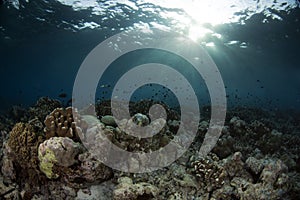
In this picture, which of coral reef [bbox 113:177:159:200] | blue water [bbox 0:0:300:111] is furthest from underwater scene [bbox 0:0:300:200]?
blue water [bbox 0:0:300:111]

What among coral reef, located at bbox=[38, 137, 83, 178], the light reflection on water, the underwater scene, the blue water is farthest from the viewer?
the blue water

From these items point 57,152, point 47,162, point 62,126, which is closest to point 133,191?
point 57,152

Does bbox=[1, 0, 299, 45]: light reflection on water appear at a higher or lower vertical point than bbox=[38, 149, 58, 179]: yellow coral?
higher

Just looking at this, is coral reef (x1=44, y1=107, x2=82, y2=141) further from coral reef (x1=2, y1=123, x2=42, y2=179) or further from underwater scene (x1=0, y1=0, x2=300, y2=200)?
coral reef (x1=2, y1=123, x2=42, y2=179)

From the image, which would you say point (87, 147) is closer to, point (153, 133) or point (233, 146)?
point (153, 133)

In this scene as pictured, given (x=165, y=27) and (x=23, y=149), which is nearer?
(x=23, y=149)

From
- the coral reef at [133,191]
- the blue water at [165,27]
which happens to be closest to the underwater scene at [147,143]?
the coral reef at [133,191]

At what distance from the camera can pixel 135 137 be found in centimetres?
611

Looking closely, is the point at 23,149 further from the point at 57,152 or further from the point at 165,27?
the point at 165,27

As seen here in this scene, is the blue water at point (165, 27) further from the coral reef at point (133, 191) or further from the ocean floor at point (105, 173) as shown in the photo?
the coral reef at point (133, 191)

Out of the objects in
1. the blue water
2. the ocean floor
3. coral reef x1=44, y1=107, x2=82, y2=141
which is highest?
the blue water

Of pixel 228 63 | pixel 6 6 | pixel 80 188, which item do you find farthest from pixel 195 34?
pixel 80 188

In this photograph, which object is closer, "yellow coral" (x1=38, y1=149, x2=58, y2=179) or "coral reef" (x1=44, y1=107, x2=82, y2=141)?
→ "yellow coral" (x1=38, y1=149, x2=58, y2=179)

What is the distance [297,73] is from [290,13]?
24.5m
